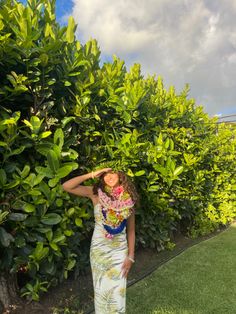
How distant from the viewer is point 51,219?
3666 mm

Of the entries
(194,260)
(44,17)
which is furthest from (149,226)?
(44,17)

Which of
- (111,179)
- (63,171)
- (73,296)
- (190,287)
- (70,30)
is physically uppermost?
(70,30)

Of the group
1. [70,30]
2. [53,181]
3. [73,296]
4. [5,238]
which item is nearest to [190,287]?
[73,296]

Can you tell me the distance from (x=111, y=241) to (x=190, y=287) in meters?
2.63

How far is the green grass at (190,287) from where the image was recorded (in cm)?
472

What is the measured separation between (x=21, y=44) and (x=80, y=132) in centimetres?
142

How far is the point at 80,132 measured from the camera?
14.9 feet

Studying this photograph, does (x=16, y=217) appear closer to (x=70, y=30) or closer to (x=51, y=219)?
(x=51, y=219)

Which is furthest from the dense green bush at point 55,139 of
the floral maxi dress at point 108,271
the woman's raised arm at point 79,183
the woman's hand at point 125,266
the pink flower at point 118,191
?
the woman's hand at point 125,266

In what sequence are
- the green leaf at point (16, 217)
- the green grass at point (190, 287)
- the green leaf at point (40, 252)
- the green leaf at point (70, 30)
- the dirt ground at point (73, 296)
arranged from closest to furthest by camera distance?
the green leaf at point (16, 217) → the green leaf at point (40, 252) → the green leaf at point (70, 30) → the dirt ground at point (73, 296) → the green grass at point (190, 287)

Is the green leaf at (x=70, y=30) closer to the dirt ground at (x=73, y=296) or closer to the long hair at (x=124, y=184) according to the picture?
the long hair at (x=124, y=184)

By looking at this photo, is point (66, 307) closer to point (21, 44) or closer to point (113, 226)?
point (113, 226)

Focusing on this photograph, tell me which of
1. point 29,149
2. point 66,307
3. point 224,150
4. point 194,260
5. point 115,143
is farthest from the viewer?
point 224,150

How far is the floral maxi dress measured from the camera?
3324 mm
